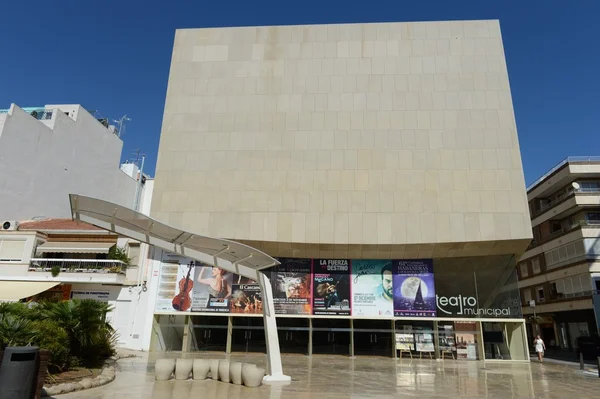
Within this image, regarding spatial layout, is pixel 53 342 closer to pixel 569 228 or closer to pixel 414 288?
pixel 414 288

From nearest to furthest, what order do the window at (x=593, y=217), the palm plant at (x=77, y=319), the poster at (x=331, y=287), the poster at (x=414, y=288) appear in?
the palm plant at (x=77, y=319)
the poster at (x=414, y=288)
the poster at (x=331, y=287)
the window at (x=593, y=217)

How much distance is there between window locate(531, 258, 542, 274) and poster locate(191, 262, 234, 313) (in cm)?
3365

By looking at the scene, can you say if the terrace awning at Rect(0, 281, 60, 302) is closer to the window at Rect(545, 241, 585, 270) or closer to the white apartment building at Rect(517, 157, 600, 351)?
the white apartment building at Rect(517, 157, 600, 351)

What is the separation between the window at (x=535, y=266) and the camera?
41.9 metres

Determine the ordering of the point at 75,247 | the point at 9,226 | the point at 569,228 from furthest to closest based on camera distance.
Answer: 1. the point at 569,228
2. the point at 9,226
3. the point at 75,247

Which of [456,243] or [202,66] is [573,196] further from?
[202,66]

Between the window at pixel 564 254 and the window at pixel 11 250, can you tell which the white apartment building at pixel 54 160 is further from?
the window at pixel 564 254

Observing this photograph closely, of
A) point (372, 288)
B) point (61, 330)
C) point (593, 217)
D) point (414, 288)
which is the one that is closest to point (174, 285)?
point (372, 288)

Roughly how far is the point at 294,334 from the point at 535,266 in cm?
3130

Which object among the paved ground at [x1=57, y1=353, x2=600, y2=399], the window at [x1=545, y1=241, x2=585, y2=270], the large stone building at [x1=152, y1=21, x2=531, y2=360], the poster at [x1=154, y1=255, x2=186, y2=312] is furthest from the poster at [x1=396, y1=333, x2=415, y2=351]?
the window at [x1=545, y1=241, x2=585, y2=270]

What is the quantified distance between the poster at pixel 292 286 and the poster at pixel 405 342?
530 centimetres

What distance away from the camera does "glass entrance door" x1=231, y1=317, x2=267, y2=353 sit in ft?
78.1

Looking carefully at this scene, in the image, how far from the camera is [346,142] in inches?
977

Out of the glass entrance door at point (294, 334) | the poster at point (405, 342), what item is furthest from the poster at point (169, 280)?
the poster at point (405, 342)
